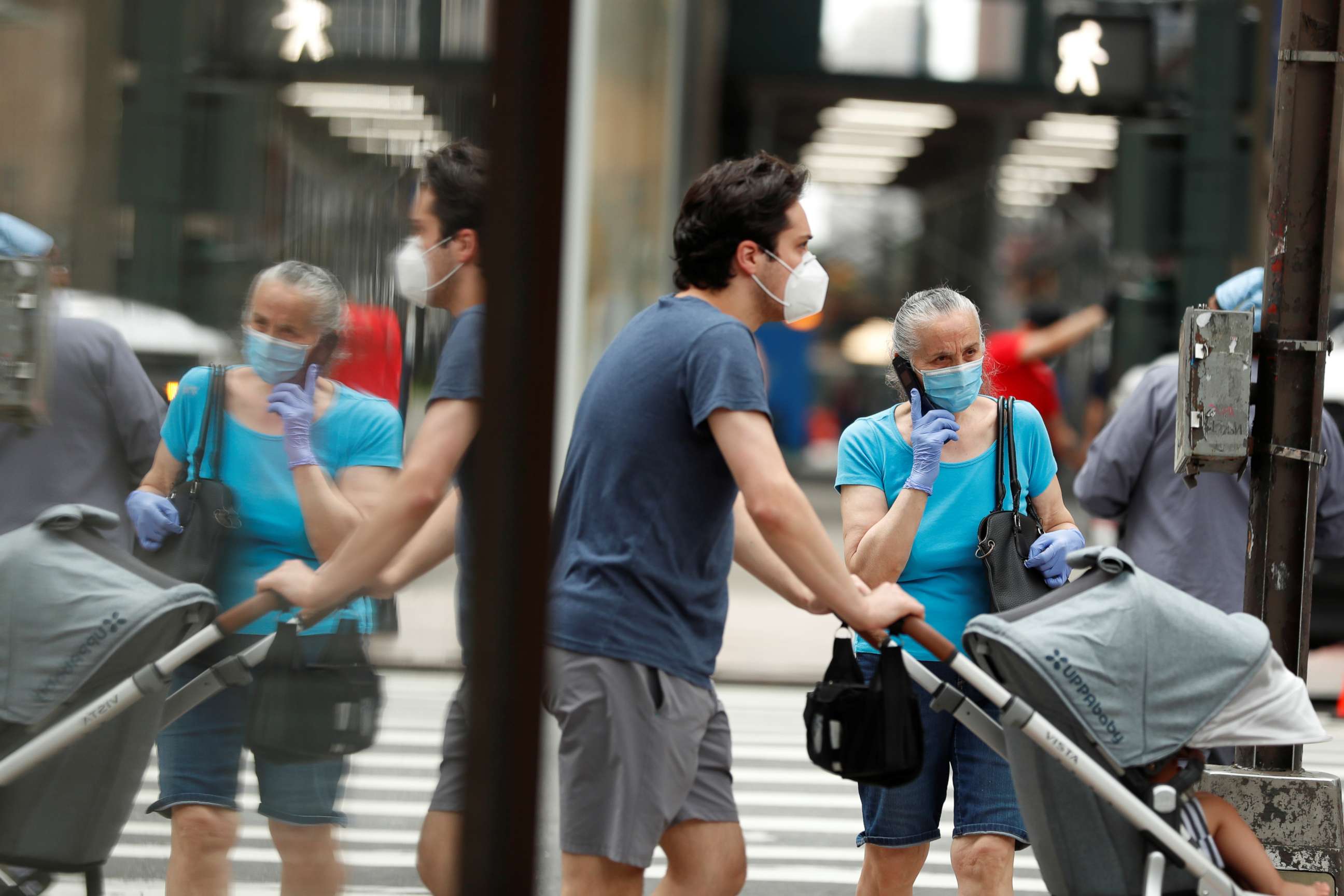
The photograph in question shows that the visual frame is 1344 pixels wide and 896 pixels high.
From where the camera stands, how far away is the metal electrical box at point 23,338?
330cm

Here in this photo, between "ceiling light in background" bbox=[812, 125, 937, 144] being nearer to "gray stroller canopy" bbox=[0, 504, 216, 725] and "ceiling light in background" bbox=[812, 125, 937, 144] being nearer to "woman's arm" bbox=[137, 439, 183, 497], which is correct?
"woman's arm" bbox=[137, 439, 183, 497]

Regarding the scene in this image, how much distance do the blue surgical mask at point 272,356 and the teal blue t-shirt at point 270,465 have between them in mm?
96

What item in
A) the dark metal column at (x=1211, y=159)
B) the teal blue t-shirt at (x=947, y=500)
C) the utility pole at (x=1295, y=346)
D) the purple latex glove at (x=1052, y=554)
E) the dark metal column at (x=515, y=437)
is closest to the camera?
the dark metal column at (x=515, y=437)

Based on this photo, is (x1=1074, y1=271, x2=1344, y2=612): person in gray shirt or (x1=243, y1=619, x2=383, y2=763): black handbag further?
(x1=1074, y1=271, x2=1344, y2=612): person in gray shirt

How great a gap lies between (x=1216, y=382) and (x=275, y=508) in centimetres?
261

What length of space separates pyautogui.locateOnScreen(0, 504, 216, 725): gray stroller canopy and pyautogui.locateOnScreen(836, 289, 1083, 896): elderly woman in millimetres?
1668

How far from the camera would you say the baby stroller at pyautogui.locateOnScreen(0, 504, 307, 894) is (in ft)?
10.3

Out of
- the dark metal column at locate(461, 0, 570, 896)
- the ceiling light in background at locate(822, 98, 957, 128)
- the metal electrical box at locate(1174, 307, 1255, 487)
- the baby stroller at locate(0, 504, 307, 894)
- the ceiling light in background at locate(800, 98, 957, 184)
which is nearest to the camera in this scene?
the dark metal column at locate(461, 0, 570, 896)

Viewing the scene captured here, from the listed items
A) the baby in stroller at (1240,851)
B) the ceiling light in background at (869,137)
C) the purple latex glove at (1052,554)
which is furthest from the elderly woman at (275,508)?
the ceiling light in background at (869,137)

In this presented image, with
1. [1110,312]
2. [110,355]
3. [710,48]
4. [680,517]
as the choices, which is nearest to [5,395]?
[110,355]

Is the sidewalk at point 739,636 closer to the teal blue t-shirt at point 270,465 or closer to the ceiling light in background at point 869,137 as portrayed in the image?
the teal blue t-shirt at point 270,465

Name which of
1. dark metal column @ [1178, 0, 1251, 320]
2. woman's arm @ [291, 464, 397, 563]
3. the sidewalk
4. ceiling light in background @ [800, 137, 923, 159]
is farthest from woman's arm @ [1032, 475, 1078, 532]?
ceiling light in background @ [800, 137, 923, 159]

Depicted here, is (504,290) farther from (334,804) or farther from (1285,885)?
(1285,885)

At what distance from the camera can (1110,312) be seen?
9352 mm
